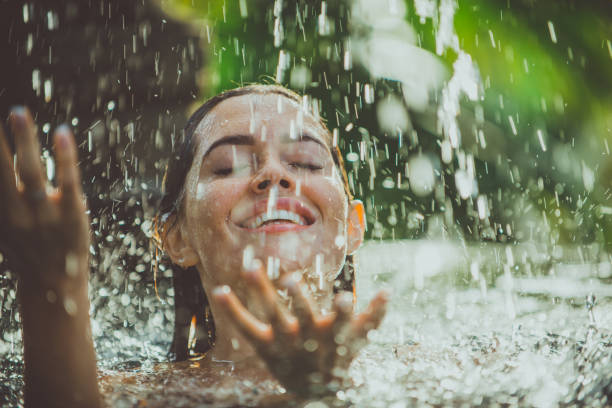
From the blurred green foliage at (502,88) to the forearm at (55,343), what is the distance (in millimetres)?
3750

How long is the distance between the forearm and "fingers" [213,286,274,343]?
1.08 ft

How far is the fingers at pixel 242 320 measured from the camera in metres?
1.27

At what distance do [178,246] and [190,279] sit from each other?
482 millimetres

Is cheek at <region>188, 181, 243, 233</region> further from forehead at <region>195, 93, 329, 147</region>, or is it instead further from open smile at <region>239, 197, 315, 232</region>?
forehead at <region>195, 93, 329, 147</region>

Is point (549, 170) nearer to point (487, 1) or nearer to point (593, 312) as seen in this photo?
point (487, 1)

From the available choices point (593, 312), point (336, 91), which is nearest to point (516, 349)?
point (593, 312)

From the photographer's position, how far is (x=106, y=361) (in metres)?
3.32

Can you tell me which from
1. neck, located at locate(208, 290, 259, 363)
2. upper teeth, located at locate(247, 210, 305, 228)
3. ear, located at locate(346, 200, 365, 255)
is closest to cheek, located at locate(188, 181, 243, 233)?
upper teeth, located at locate(247, 210, 305, 228)

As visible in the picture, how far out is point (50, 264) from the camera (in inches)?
46.8

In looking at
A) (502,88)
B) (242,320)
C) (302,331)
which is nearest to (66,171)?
(242,320)

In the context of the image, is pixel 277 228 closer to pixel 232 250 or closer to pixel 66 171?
pixel 232 250

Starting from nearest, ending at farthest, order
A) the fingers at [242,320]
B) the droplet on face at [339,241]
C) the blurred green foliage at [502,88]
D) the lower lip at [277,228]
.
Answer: the fingers at [242,320], the lower lip at [277,228], the droplet on face at [339,241], the blurred green foliage at [502,88]

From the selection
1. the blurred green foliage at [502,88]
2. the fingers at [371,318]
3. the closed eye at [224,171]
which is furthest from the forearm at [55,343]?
the blurred green foliage at [502,88]

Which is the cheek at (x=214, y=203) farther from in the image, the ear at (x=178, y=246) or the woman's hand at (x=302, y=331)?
the woman's hand at (x=302, y=331)
